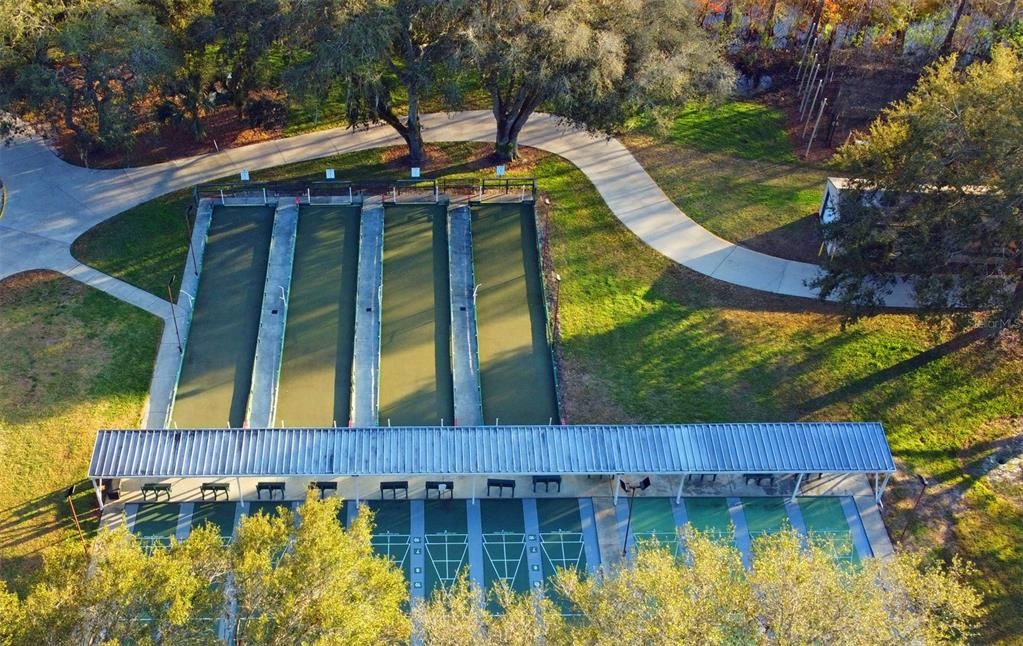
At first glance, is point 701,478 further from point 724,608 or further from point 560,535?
point 724,608

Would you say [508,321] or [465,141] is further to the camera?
[465,141]

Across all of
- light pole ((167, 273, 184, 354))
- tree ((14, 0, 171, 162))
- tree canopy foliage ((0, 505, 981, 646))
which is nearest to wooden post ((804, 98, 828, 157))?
tree canopy foliage ((0, 505, 981, 646))

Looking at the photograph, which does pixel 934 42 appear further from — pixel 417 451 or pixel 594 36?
pixel 417 451

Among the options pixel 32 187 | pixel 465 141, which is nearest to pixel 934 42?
pixel 465 141

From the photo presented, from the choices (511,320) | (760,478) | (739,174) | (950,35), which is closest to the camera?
(760,478)

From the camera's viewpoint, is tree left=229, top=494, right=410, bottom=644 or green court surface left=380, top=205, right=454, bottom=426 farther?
green court surface left=380, top=205, right=454, bottom=426

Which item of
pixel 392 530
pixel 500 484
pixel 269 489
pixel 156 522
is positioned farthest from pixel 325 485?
pixel 500 484

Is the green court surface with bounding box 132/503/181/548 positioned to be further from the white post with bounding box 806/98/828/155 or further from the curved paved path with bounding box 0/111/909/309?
the white post with bounding box 806/98/828/155
